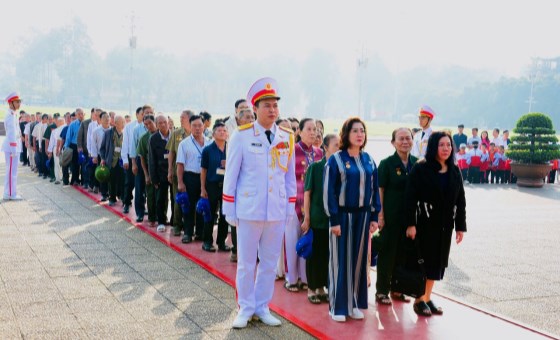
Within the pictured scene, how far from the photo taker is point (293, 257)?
5.66 metres

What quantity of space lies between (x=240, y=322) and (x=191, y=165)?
3.18m

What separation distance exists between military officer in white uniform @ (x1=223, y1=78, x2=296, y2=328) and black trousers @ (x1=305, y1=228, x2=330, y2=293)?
2.08 feet

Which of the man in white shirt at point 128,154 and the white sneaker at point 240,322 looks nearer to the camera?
the white sneaker at point 240,322

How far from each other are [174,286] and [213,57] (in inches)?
3524

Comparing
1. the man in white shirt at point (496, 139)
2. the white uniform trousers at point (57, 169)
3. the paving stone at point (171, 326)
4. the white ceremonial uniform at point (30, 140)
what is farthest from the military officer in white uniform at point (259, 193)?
the man in white shirt at point (496, 139)

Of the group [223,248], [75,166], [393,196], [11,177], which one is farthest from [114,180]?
[393,196]

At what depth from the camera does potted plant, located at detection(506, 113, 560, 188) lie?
1683 cm

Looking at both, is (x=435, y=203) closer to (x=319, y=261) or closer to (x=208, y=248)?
(x=319, y=261)

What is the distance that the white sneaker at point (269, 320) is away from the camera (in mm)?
4602

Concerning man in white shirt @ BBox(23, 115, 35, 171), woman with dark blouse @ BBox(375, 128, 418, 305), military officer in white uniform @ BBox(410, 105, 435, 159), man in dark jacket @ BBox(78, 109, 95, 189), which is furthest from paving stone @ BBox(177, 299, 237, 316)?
man in white shirt @ BBox(23, 115, 35, 171)

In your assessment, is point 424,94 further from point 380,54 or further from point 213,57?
point 213,57

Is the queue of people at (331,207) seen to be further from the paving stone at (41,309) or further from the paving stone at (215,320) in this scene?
the paving stone at (41,309)

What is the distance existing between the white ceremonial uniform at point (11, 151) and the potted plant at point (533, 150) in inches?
517

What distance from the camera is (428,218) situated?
487cm
